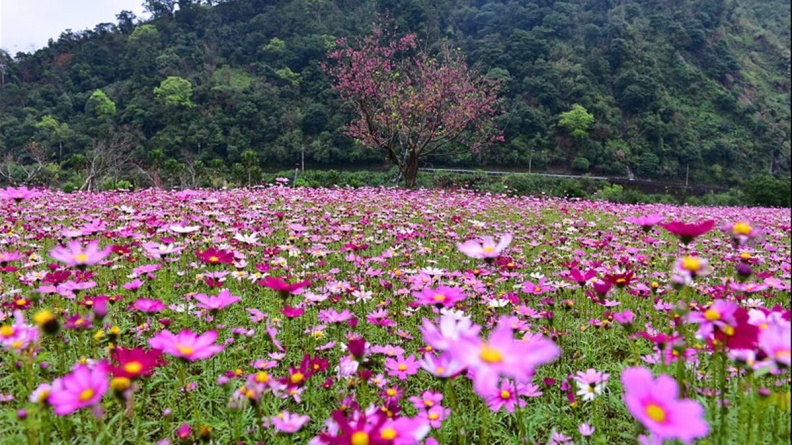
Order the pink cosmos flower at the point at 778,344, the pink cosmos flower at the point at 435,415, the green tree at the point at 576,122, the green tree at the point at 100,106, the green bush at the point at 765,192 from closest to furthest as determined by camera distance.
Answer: the pink cosmos flower at the point at 778,344 < the pink cosmos flower at the point at 435,415 < the green bush at the point at 765,192 < the green tree at the point at 576,122 < the green tree at the point at 100,106

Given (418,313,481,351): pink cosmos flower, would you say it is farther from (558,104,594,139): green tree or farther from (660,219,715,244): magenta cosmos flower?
(558,104,594,139): green tree

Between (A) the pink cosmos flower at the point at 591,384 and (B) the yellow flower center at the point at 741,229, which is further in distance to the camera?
(A) the pink cosmos flower at the point at 591,384

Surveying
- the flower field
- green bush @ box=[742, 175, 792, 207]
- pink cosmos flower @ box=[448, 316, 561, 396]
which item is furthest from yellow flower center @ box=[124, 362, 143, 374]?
green bush @ box=[742, 175, 792, 207]

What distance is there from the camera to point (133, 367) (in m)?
0.75

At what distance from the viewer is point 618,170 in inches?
1260

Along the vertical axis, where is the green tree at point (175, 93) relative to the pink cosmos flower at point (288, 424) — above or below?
above

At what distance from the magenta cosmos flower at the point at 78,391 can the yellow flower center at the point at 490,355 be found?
0.53 meters

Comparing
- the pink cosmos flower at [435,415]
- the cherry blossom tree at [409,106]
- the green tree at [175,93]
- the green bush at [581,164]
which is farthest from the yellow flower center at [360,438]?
the green tree at [175,93]

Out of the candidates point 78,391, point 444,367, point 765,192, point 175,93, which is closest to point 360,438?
point 444,367

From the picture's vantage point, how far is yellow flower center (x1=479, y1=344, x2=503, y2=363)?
50 cm

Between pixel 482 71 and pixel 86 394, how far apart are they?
38.5m

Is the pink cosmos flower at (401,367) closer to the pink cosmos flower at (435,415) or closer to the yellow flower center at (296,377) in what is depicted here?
the pink cosmos flower at (435,415)

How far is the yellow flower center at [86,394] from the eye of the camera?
643mm

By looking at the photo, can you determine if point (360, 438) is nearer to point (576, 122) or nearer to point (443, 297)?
point (443, 297)
